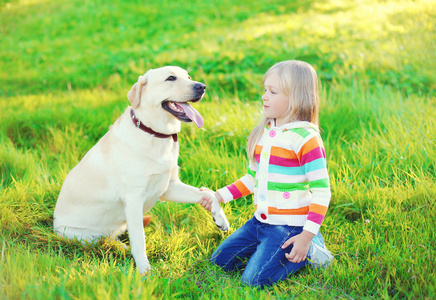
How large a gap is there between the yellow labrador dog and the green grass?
0.61 feet

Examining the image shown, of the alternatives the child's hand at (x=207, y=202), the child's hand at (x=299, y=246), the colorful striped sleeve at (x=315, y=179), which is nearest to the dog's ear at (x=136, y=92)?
the child's hand at (x=207, y=202)

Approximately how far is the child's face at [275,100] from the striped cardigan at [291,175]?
0.28 feet

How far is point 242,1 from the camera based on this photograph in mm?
11633

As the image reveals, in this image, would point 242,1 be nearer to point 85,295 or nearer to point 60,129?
point 60,129

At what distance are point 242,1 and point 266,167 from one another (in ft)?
33.3

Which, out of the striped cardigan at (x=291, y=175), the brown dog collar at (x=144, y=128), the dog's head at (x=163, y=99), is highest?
the dog's head at (x=163, y=99)

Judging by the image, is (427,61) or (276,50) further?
(276,50)

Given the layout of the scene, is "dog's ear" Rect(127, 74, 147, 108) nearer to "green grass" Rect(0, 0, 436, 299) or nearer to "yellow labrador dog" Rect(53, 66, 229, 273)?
"yellow labrador dog" Rect(53, 66, 229, 273)

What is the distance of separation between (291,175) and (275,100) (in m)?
0.50

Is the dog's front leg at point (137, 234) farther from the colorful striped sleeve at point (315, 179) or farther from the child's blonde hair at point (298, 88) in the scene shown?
the child's blonde hair at point (298, 88)

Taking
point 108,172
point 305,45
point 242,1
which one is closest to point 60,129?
point 108,172

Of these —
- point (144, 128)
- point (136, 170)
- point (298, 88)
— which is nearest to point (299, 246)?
point (298, 88)

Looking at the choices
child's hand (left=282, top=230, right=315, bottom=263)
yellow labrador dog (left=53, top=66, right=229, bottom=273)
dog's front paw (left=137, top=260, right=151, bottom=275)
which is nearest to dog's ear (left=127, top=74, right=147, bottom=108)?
yellow labrador dog (left=53, top=66, right=229, bottom=273)

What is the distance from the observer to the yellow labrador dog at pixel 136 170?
2.79 metres
